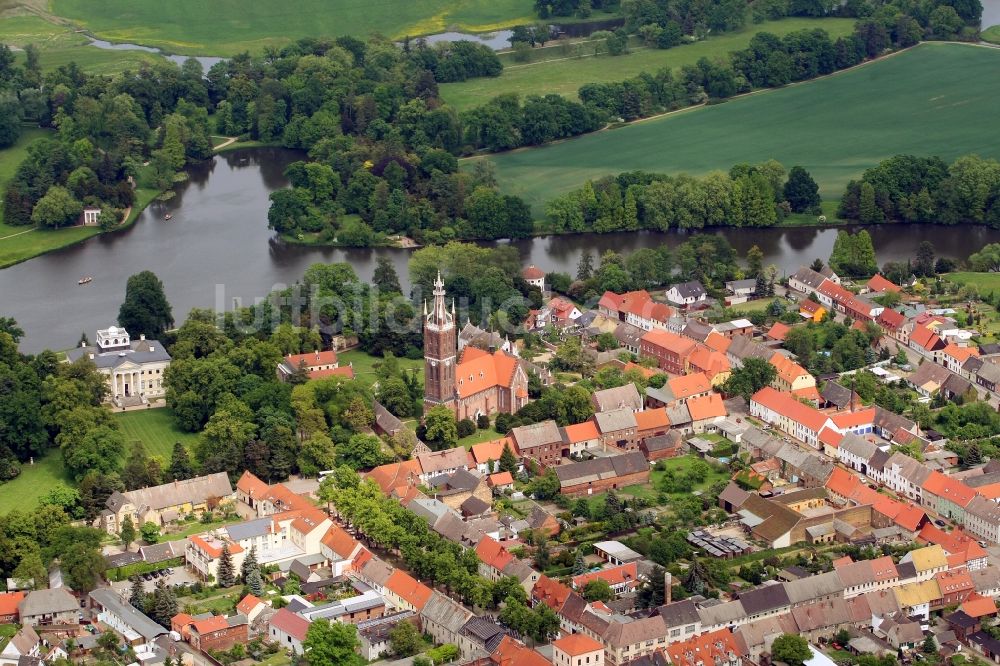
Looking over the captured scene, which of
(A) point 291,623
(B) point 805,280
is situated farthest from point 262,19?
(A) point 291,623

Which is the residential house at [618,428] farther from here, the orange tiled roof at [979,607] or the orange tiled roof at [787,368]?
the orange tiled roof at [979,607]

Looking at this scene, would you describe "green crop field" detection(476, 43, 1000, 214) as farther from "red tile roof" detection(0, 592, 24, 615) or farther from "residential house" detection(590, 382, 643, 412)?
"red tile roof" detection(0, 592, 24, 615)

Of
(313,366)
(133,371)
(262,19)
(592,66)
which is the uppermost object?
(262,19)

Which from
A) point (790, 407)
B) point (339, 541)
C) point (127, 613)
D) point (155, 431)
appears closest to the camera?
point (127, 613)

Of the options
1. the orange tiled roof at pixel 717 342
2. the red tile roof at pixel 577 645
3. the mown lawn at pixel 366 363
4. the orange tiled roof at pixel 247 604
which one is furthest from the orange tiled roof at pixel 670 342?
the orange tiled roof at pixel 247 604

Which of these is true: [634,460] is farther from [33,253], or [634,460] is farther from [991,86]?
[991,86]

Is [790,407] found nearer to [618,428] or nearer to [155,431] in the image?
[618,428]
